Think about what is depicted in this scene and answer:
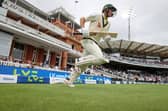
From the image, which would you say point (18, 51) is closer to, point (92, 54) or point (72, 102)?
point (92, 54)

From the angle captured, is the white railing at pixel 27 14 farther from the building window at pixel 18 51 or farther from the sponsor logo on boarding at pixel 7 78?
the sponsor logo on boarding at pixel 7 78

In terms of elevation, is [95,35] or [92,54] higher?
[95,35]

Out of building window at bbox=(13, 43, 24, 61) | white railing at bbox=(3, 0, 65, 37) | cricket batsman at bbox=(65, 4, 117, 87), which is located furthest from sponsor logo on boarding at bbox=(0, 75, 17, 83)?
building window at bbox=(13, 43, 24, 61)

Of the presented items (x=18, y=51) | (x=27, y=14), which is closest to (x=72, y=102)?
(x=18, y=51)

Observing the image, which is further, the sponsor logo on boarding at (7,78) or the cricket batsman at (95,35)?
the sponsor logo on boarding at (7,78)

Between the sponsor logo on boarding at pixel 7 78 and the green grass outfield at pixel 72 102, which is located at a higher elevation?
the sponsor logo on boarding at pixel 7 78

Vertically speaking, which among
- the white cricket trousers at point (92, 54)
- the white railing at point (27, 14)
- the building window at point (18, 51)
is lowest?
the white cricket trousers at point (92, 54)

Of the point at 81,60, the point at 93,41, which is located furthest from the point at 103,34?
the point at 81,60

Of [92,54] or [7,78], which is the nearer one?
[92,54]

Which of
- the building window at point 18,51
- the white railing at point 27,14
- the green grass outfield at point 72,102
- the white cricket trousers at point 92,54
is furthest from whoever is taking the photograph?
the building window at point 18,51

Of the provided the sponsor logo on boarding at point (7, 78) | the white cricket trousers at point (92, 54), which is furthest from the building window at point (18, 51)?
the white cricket trousers at point (92, 54)

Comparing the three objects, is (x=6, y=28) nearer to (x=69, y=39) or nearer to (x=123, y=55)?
(x=69, y=39)

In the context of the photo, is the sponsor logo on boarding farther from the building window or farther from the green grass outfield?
the building window

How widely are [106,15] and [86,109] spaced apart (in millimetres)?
4101
